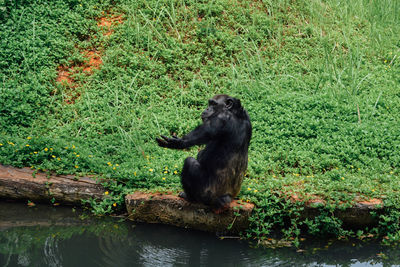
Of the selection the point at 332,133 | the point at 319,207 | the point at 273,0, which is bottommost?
the point at 319,207

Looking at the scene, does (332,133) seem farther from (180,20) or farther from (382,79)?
(180,20)

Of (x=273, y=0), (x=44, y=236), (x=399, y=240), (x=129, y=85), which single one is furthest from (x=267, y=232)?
(x=273, y=0)

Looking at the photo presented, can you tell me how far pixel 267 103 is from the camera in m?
7.50

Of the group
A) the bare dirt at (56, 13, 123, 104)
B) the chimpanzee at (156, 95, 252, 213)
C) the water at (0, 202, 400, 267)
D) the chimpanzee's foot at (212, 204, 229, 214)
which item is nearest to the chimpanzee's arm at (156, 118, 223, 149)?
the chimpanzee at (156, 95, 252, 213)

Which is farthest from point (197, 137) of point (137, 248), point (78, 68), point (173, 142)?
point (78, 68)

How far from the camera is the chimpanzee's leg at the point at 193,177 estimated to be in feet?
14.8

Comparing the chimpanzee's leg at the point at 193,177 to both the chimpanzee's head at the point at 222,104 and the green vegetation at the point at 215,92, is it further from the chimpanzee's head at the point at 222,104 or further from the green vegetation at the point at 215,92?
the green vegetation at the point at 215,92

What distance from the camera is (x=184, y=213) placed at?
4.97m

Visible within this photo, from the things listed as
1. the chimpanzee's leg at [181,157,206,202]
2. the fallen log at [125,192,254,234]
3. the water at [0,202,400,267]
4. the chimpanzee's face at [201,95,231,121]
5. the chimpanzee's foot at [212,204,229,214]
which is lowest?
the water at [0,202,400,267]

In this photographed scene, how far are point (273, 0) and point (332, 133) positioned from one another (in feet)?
15.7

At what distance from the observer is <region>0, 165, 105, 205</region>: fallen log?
540cm

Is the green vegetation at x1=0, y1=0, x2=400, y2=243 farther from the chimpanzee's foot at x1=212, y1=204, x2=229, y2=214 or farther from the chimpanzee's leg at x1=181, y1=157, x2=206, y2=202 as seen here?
the chimpanzee's leg at x1=181, y1=157, x2=206, y2=202

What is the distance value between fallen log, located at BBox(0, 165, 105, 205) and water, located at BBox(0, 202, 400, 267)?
303mm

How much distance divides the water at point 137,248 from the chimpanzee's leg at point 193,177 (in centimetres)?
64
